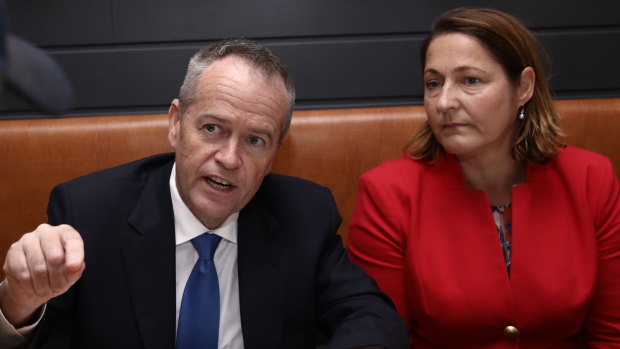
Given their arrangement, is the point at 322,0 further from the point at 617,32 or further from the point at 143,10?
the point at 617,32

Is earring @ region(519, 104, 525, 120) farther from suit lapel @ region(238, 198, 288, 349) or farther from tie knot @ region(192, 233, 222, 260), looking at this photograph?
tie knot @ region(192, 233, 222, 260)

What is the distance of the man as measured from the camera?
5.55 ft

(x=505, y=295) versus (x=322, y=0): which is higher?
(x=322, y=0)

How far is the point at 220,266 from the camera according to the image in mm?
1840

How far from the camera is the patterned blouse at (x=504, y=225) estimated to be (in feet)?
6.95

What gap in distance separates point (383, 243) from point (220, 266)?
0.54 m

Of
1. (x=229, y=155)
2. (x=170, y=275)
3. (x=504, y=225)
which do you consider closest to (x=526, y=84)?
(x=504, y=225)

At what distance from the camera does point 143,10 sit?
2953 millimetres

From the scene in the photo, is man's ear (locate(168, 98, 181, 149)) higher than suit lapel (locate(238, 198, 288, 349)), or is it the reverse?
man's ear (locate(168, 98, 181, 149))

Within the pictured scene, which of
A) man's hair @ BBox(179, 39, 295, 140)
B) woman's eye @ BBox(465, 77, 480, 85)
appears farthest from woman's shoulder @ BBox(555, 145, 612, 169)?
man's hair @ BBox(179, 39, 295, 140)

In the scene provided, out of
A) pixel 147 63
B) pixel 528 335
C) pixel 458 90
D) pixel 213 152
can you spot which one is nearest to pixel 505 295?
pixel 528 335

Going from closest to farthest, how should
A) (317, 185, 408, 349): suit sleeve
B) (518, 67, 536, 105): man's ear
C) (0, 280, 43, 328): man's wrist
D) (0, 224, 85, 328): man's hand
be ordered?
(0, 224, 85, 328): man's hand, (0, 280, 43, 328): man's wrist, (317, 185, 408, 349): suit sleeve, (518, 67, 536, 105): man's ear

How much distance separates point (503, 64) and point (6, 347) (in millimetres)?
1593

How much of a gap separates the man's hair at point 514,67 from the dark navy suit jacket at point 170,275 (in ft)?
1.66
